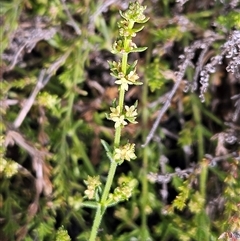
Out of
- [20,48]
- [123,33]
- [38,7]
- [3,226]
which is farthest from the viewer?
[38,7]

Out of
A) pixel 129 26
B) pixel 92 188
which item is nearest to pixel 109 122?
pixel 92 188

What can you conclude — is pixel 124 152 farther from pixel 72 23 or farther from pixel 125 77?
pixel 72 23

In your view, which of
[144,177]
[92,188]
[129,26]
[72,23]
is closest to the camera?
[129,26]

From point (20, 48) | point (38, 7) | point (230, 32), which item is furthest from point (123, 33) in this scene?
point (38, 7)

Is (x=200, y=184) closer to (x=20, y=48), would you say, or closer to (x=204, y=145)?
(x=204, y=145)

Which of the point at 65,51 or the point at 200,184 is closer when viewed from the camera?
the point at 200,184

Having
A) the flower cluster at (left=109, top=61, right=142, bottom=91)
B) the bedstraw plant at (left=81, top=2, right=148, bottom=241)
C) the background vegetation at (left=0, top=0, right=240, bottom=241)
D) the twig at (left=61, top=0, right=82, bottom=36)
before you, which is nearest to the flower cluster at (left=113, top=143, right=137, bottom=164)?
the bedstraw plant at (left=81, top=2, right=148, bottom=241)

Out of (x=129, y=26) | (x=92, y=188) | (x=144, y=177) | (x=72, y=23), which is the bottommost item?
(x=144, y=177)

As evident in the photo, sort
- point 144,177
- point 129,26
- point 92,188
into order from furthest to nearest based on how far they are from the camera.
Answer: point 144,177
point 92,188
point 129,26

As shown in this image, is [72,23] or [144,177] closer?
[144,177]
